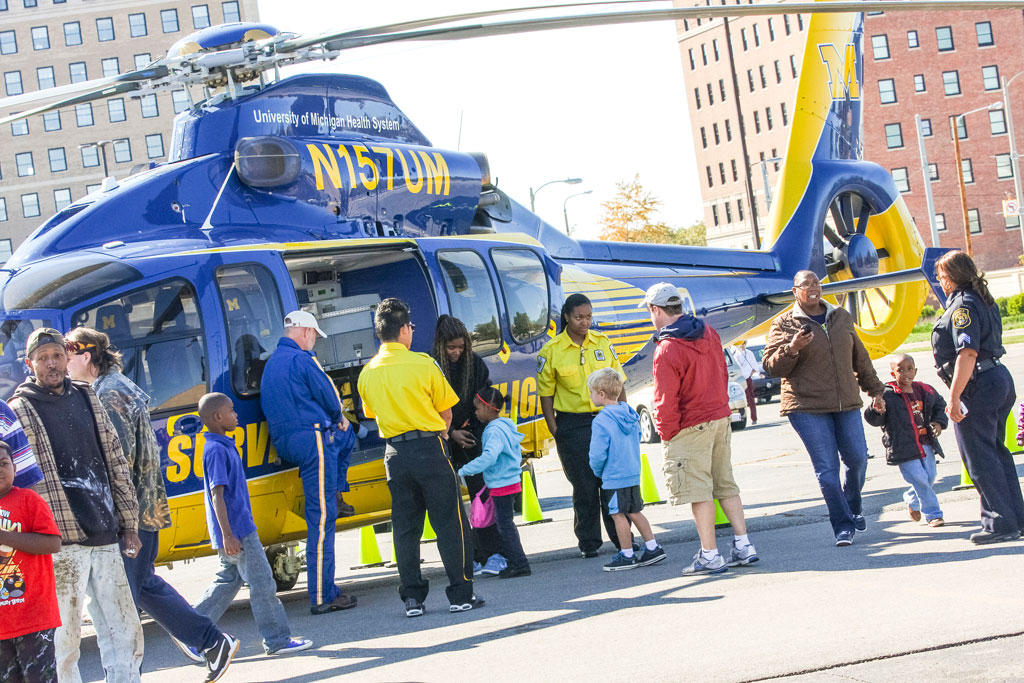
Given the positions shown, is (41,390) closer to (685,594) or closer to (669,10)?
(685,594)

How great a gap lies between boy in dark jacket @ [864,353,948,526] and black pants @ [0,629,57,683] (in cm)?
566

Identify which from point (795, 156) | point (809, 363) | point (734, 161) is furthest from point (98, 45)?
point (809, 363)

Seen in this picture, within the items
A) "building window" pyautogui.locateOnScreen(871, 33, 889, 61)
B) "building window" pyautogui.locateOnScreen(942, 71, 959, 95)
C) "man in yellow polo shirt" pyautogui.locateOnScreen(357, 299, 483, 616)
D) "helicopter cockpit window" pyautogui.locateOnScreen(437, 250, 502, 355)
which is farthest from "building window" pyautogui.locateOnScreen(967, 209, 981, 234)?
"man in yellow polo shirt" pyautogui.locateOnScreen(357, 299, 483, 616)

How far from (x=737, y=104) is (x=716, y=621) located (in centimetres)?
7941

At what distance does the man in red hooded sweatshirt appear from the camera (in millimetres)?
7383

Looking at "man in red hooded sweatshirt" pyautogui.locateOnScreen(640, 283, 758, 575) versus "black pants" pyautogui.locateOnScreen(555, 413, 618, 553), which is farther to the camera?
"black pants" pyautogui.locateOnScreen(555, 413, 618, 553)

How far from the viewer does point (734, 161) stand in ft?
277

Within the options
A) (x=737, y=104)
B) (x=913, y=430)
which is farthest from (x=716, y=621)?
(x=737, y=104)

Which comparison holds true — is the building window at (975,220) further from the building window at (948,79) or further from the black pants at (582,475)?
the black pants at (582,475)

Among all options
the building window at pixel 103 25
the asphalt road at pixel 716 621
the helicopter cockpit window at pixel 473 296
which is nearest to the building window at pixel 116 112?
the building window at pixel 103 25

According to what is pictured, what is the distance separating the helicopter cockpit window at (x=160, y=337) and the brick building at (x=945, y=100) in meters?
72.2

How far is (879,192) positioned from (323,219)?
7.94 m

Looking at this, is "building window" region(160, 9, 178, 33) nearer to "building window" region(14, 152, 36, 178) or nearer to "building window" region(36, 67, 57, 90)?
"building window" region(36, 67, 57, 90)

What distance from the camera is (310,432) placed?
7531mm
